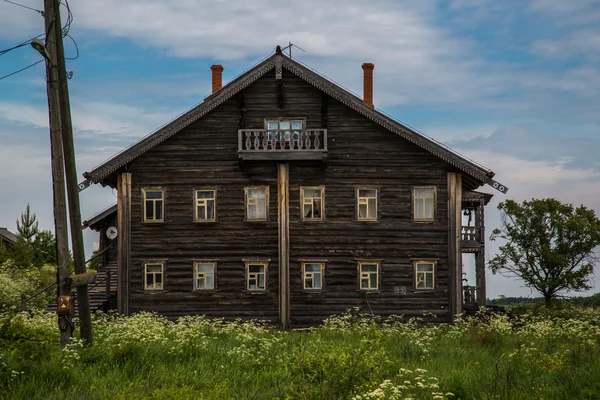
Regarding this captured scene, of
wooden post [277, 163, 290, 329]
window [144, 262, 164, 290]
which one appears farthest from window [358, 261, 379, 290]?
window [144, 262, 164, 290]

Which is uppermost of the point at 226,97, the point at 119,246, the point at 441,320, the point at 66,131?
the point at 226,97

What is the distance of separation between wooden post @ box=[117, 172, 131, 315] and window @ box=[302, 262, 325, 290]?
7.20 metres

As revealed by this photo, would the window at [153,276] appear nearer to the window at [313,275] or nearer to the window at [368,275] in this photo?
the window at [313,275]

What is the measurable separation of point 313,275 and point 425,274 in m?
4.60

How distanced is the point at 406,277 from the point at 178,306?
30.8ft

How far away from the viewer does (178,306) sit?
30.2 meters

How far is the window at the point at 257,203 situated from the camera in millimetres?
30359

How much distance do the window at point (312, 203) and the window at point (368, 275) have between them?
2616 mm

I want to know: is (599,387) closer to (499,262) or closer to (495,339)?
(495,339)

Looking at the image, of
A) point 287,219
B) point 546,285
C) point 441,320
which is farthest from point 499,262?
point 287,219

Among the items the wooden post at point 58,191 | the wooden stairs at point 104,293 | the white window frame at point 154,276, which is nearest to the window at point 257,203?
the white window frame at point 154,276

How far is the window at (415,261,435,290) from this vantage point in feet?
99.8

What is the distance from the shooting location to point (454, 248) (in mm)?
30281

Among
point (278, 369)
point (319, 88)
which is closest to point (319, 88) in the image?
point (319, 88)
